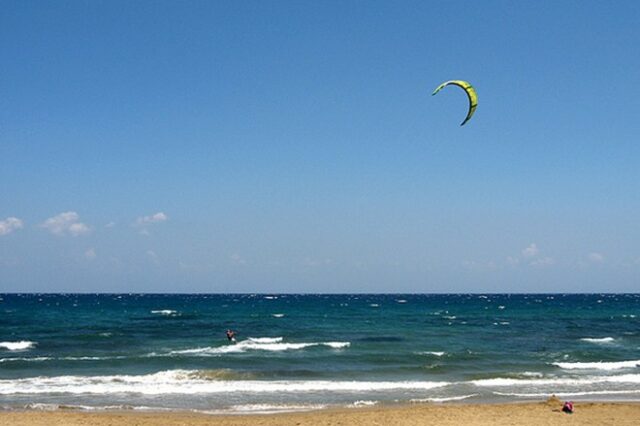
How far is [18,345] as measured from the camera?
1389 inches

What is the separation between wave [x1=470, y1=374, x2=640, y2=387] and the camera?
2322 cm

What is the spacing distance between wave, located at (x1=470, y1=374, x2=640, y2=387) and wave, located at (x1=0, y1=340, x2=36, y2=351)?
23351 mm

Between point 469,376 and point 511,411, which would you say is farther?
point 469,376

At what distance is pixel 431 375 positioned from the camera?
25.3 m

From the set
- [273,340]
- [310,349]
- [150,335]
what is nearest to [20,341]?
[150,335]

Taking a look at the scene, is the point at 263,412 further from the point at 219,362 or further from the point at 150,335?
the point at 150,335

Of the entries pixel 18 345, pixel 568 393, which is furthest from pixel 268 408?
pixel 18 345

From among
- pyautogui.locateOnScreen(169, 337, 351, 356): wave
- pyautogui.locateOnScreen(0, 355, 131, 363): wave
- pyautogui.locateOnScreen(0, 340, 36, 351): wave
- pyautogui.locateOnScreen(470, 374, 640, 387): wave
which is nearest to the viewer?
pyautogui.locateOnScreen(470, 374, 640, 387): wave

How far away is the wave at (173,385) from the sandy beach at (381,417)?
363 cm

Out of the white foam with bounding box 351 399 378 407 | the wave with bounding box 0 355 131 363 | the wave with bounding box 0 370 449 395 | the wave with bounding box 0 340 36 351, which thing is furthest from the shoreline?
the wave with bounding box 0 340 36 351

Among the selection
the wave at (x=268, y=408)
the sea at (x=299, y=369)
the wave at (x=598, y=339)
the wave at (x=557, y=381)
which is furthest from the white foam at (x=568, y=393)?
the wave at (x=598, y=339)

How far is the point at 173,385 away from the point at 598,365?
1807cm

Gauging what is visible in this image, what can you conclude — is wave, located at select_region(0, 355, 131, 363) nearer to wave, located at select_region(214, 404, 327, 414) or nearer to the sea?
the sea

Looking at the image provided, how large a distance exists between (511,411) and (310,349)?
57.2 ft
